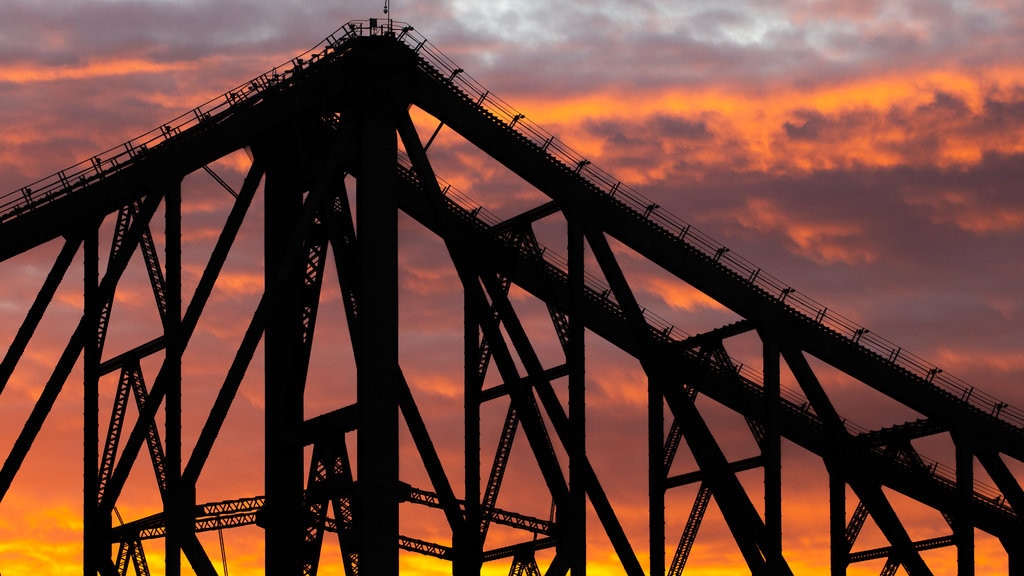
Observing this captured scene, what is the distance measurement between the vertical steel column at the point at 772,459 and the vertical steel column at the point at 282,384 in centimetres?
1820

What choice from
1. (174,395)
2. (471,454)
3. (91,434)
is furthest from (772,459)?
(91,434)

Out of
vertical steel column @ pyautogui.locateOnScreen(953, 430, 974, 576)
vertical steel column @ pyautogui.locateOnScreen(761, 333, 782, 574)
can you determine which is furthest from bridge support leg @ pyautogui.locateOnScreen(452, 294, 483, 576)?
vertical steel column @ pyautogui.locateOnScreen(953, 430, 974, 576)

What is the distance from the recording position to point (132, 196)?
89.1m

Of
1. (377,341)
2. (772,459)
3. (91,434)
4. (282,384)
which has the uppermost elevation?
(282,384)

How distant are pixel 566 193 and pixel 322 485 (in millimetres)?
14141

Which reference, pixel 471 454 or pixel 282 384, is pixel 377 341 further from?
pixel 471 454

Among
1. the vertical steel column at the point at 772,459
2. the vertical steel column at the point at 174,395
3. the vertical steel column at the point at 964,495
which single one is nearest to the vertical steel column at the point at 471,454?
the vertical steel column at the point at 174,395

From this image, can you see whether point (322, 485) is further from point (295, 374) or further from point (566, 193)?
point (566, 193)

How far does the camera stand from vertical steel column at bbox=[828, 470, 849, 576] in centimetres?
10212

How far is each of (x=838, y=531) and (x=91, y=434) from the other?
31.0 metres

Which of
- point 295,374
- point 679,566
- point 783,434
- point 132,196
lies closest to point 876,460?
point 783,434

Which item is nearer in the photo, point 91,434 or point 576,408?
point 91,434

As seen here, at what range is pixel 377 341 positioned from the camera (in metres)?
86.1

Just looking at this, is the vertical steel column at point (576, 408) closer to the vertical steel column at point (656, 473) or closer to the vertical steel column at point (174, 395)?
the vertical steel column at point (656, 473)
